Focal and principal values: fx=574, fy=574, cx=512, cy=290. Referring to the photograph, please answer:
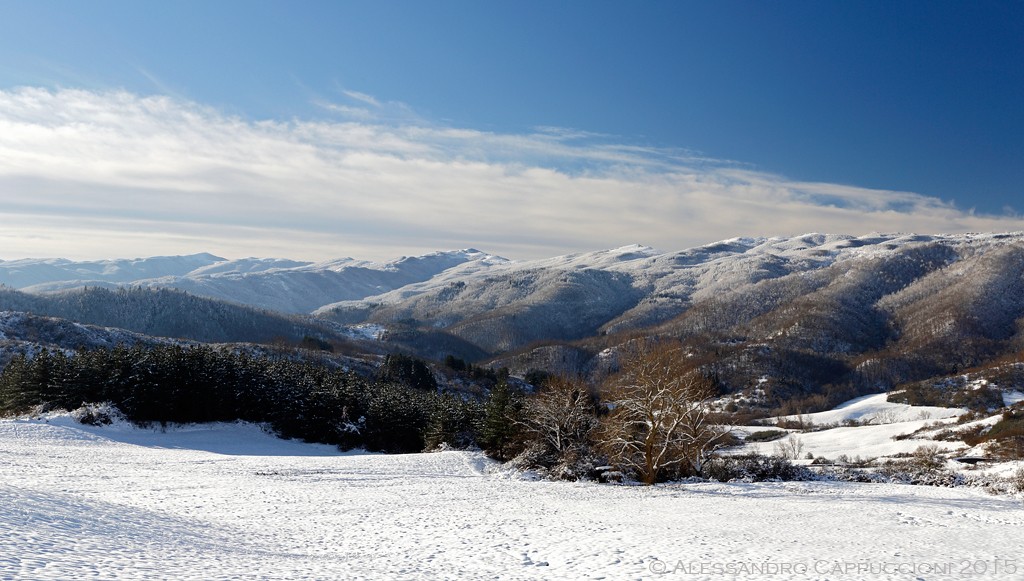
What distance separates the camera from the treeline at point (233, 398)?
190ft

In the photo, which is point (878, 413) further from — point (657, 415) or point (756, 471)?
point (657, 415)

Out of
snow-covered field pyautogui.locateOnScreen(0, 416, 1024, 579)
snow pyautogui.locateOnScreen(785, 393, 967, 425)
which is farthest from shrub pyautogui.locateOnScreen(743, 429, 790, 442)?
snow-covered field pyautogui.locateOnScreen(0, 416, 1024, 579)

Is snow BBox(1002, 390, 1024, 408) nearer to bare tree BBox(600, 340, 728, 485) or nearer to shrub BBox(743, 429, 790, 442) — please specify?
shrub BBox(743, 429, 790, 442)

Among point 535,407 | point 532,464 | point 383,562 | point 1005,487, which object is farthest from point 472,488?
point 1005,487

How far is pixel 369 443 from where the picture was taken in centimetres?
6431

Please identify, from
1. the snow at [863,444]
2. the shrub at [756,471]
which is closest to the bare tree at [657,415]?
the shrub at [756,471]

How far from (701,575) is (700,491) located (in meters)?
20.4

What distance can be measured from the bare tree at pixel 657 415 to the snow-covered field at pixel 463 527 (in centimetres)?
335

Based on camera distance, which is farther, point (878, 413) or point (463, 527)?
point (878, 413)

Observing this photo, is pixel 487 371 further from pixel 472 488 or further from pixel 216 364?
pixel 472 488

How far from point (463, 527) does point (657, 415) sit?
21.7m

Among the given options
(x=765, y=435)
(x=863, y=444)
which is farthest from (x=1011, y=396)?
(x=863, y=444)

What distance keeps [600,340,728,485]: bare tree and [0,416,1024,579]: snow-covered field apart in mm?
3346

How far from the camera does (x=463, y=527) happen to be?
2036 cm
